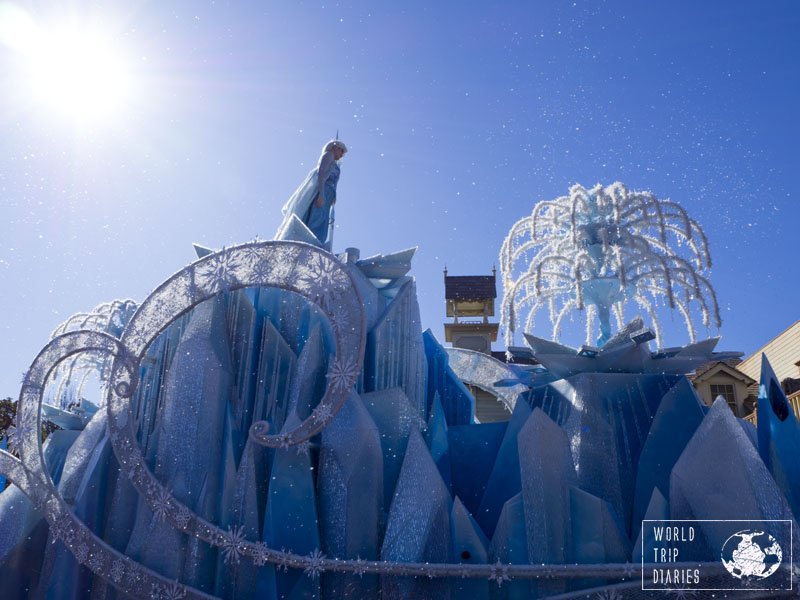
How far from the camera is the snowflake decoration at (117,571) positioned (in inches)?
302

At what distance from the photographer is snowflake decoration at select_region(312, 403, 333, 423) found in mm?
7555

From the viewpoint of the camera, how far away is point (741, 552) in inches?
251

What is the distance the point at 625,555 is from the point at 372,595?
261 cm

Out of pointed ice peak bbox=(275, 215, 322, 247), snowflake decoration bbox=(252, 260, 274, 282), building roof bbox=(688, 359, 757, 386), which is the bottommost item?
building roof bbox=(688, 359, 757, 386)

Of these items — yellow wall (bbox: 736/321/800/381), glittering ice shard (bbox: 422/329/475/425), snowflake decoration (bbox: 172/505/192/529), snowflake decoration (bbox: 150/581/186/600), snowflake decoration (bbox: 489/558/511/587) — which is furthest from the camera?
yellow wall (bbox: 736/321/800/381)

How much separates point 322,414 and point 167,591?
8.19 feet

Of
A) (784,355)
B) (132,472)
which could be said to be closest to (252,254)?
(132,472)

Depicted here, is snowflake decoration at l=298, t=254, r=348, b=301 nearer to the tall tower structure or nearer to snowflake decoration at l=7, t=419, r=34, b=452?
snowflake decoration at l=7, t=419, r=34, b=452

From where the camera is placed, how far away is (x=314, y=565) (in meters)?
7.04

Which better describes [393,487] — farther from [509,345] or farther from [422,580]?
[509,345]

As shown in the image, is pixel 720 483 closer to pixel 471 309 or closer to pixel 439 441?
pixel 439 441

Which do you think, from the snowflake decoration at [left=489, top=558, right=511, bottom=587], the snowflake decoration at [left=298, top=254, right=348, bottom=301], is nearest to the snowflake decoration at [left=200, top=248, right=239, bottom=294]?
the snowflake decoration at [left=298, top=254, right=348, bottom=301]

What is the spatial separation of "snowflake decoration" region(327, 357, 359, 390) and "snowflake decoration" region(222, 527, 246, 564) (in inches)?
72.6
